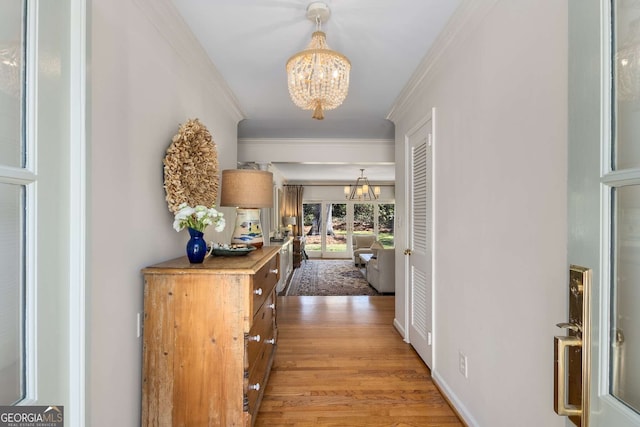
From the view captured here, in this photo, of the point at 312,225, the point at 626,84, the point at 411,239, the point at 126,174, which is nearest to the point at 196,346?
the point at 126,174

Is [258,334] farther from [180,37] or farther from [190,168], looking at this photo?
[180,37]

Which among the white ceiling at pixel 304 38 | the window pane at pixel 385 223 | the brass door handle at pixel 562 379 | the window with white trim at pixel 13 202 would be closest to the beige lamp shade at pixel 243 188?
the white ceiling at pixel 304 38

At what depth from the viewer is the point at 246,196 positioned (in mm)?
2166

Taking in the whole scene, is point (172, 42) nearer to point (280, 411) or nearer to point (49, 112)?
point (49, 112)

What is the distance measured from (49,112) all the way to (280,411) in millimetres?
2075

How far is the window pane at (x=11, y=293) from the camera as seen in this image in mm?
697

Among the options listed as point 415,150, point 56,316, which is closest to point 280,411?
point 56,316

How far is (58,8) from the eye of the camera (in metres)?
0.77

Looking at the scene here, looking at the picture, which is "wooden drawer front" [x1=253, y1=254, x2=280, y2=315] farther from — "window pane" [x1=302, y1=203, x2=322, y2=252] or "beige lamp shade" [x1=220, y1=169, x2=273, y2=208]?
"window pane" [x1=302, y1=203, x2=322, y2=252]

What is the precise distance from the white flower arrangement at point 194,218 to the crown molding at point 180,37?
3.35 feet

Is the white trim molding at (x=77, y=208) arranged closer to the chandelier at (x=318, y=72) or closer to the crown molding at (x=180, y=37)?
the crown molding at (x=180, y=37)

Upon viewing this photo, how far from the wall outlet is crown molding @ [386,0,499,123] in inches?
77.8
